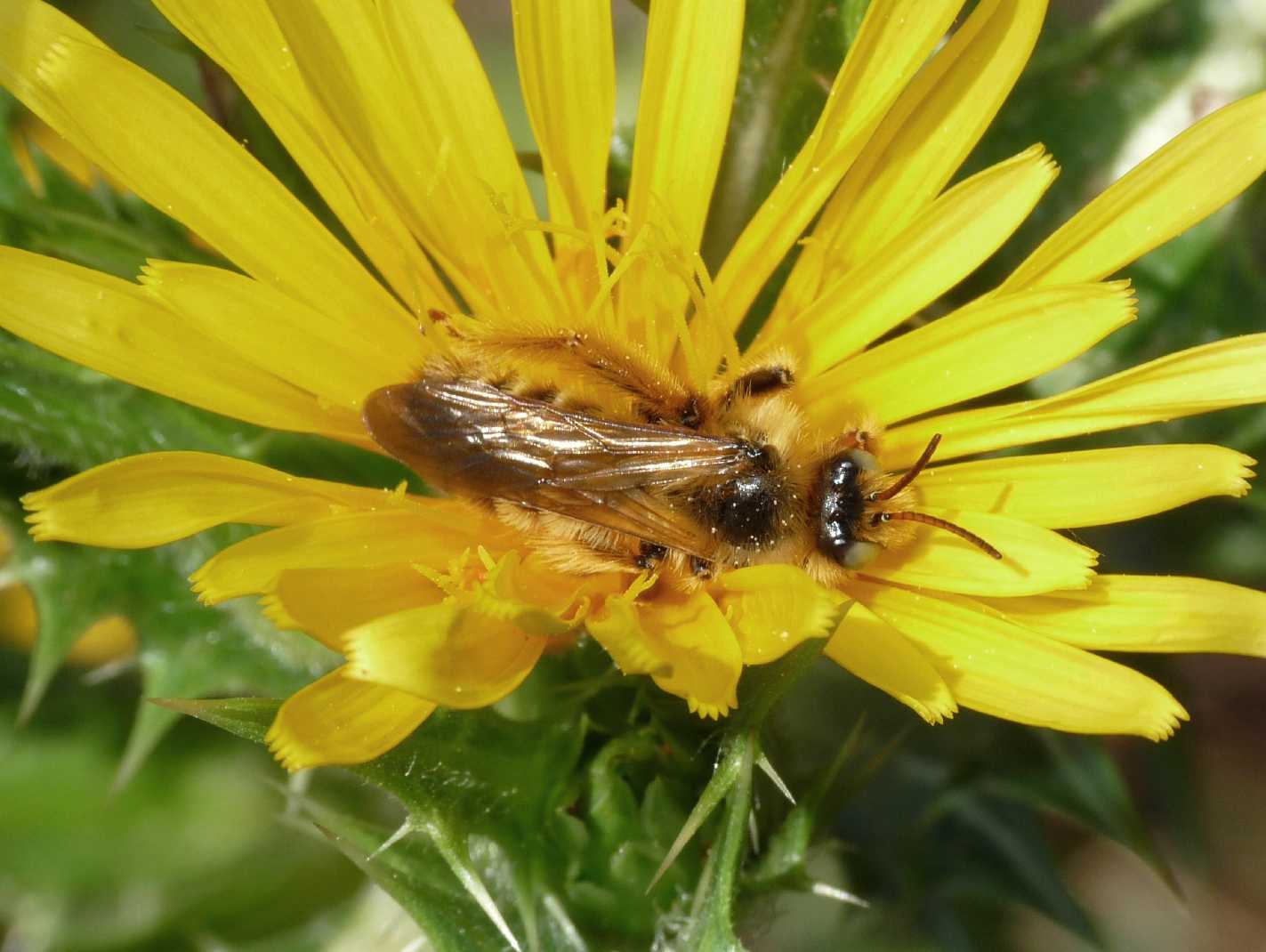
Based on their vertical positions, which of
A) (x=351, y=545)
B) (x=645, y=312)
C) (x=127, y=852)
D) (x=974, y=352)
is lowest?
(x=127, y=852)

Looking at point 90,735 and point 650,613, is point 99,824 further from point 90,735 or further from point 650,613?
point 650,613

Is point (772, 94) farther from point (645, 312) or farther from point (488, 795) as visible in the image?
point (488, 795)

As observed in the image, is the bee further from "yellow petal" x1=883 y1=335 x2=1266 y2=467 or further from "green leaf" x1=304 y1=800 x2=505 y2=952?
"green leaf" x1=304 y1=800 x2=505 y2=952

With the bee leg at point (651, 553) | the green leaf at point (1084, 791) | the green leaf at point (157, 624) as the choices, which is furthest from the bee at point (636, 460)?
the green leaf at point (1084, 791)

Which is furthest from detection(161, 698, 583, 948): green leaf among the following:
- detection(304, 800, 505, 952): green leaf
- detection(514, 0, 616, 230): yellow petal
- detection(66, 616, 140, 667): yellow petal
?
detection(66, 616, 140, 667): yellow petal

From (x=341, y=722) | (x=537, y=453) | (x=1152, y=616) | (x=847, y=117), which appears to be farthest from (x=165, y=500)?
(x=1152, y=616)

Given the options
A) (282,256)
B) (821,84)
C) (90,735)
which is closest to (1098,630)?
(821,84)

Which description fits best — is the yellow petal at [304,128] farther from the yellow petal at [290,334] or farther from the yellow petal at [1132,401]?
the yellow petal at [1132,401]
